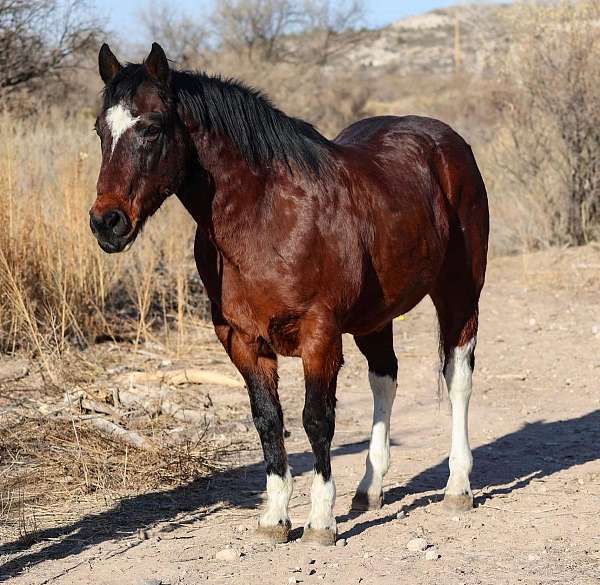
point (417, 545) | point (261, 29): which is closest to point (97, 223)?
point (417, 545)

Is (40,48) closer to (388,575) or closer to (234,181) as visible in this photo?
(234,181)

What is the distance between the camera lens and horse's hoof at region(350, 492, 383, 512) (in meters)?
5.21

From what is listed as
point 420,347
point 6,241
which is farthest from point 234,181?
point 420,347

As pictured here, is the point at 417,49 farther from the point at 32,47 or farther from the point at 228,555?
the point at 228,555

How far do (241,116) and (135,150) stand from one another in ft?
1.86

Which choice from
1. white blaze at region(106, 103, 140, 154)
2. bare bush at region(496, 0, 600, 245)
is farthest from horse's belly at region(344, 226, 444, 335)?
bare bush at region(496, 0, 600, 245)

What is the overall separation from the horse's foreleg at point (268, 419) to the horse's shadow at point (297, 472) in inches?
14.6

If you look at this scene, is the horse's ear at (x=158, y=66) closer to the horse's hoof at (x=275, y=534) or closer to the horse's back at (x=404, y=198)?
the horse's back at (x=404, y=198)

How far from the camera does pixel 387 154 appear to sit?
5.32 m

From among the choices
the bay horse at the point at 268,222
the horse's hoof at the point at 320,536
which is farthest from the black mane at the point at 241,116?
the horse's hoof at the point at 320,536

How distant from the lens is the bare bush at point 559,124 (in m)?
12.8

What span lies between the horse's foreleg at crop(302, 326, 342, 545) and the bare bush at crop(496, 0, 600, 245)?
29.6 ft

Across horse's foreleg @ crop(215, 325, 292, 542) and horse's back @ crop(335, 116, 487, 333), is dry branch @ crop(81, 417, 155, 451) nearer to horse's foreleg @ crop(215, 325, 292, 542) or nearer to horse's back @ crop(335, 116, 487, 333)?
horse's foreleg @ crop(215, 325, 292, 542)

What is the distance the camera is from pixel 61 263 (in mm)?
8555
